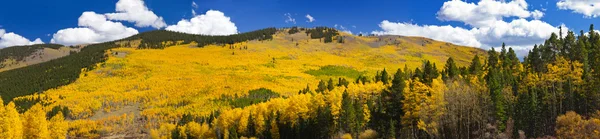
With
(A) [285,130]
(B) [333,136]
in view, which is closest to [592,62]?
(B) [333,136]

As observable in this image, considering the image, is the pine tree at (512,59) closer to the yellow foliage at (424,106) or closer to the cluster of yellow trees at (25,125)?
the yellow foliage at (424,106)

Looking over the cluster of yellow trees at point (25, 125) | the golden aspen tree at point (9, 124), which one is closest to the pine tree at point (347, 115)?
the cluster of yellow trees at point (25, 125)

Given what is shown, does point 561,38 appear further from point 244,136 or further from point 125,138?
point 125,138

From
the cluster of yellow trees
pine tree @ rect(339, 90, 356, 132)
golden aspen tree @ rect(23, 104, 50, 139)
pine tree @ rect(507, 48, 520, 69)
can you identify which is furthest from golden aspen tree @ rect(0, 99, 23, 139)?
pine tree @ rect(507, 48, 520, 69)

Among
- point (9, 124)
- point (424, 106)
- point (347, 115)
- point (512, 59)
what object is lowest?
point (347, 115)

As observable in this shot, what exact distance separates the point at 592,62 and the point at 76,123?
563 feet

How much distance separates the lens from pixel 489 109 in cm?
8612

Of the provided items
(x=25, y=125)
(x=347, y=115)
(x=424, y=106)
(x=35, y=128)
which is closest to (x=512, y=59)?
(x=347, y=115)

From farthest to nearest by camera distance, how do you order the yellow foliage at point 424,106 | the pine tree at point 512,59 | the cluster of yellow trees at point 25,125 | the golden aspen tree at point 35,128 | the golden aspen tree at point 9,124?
1. the pine tree at point 512,59
2. the golden aspen tree at point 35,128
3. the yellow foliage at point 424,106
4. the cluster of yellow trees at point 25,125
5. the golden aspen tree at point 9,124

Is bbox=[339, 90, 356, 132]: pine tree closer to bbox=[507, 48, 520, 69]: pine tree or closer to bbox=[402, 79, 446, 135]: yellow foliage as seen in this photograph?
bbox=[402, 79, 446, 135]: yellow foliage

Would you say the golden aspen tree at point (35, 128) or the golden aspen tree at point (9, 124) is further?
the golden aspen tree at point (35, 128)

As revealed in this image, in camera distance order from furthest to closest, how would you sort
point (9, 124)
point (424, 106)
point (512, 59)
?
point (512, 59), point (424, 106), point (9, 124)

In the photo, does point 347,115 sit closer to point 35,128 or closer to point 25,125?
point 35,128

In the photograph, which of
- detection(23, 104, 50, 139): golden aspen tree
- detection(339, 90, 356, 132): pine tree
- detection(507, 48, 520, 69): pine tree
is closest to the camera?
detection(23, 104, 50, 139): golden aspen tree
